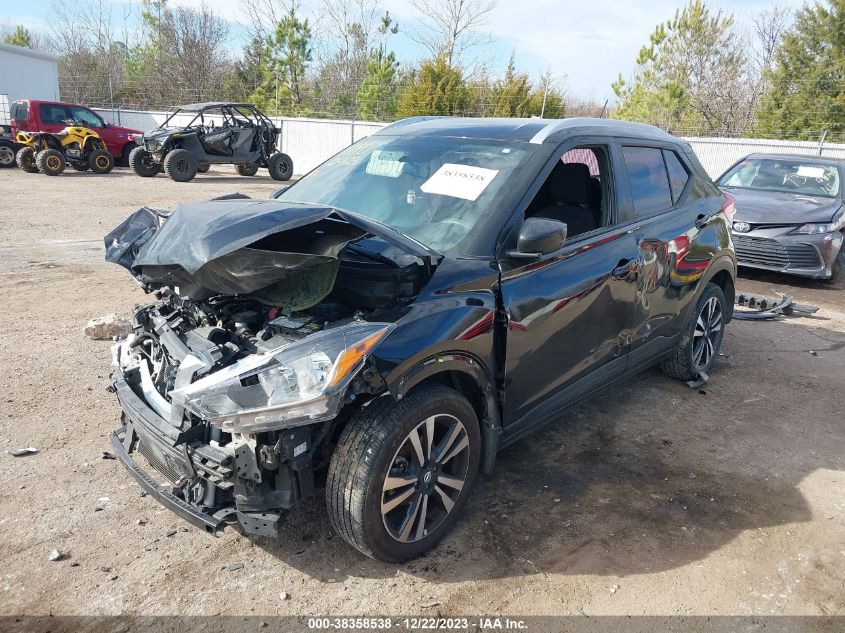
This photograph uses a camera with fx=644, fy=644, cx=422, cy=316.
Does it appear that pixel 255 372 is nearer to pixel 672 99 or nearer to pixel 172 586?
pixel 172 586

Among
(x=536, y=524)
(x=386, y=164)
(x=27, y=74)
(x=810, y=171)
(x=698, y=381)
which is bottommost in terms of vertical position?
(x=536, y=524)

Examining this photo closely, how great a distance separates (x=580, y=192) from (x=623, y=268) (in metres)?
0.58

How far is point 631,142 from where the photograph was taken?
412 centimetres

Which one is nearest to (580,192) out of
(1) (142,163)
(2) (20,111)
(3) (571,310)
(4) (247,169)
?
(3) (571,310)

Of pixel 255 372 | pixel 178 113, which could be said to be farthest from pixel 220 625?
pixel 178 113

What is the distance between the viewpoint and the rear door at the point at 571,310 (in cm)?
315

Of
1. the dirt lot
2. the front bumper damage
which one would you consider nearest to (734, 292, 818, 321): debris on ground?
the dirt lot

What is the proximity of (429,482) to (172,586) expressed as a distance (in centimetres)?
115

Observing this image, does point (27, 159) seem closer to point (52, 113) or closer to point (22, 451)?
point (52, 113)

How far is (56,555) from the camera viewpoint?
2812mm

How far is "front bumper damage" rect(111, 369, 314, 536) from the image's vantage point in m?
2.41

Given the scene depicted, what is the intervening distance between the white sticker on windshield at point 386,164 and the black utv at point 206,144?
550 inches

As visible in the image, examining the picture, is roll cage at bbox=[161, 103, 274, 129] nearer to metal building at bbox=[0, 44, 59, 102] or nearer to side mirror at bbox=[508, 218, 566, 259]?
side mirror at bbox=[508, 218, 566, 259]

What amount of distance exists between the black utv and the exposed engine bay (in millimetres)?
14893
